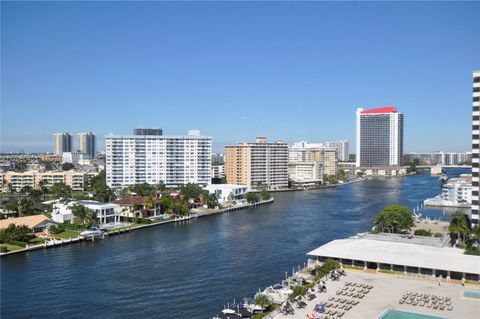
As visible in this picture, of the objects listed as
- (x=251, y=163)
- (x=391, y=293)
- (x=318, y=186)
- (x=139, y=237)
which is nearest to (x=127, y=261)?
(x=139, y=237)

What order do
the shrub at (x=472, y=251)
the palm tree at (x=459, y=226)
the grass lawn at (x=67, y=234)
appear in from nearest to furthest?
the shrub at (x=472, y=251) → the palm tree at (x=459, y=226) → the grass lawn at (x=67, y=234)

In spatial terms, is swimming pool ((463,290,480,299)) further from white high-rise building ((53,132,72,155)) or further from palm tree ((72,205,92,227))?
white high-rise building ((53,132,72,155))

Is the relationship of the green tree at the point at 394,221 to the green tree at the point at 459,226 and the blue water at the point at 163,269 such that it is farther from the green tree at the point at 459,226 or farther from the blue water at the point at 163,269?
the blue water at the point at 163,269

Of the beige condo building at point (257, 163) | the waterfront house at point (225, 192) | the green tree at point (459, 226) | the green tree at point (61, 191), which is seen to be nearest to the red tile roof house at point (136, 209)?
the green tree at point (61, 191)

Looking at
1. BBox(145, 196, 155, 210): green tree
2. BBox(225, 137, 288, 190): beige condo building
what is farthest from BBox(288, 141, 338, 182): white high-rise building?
BBox(145, 196, 155, 210): green tree

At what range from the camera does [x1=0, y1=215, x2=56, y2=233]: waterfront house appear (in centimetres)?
3159

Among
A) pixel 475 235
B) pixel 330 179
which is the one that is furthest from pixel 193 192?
pixel 330 179

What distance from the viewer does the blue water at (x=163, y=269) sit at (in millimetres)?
18859

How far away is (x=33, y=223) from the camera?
3216 centimetres

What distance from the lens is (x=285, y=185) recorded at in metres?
77.4

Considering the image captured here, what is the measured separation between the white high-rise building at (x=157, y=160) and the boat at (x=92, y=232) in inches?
1176

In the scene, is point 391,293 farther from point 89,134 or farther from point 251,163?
point 89,134

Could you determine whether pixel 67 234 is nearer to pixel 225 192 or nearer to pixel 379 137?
pixel 225 192

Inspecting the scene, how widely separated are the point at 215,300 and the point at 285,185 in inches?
2309
